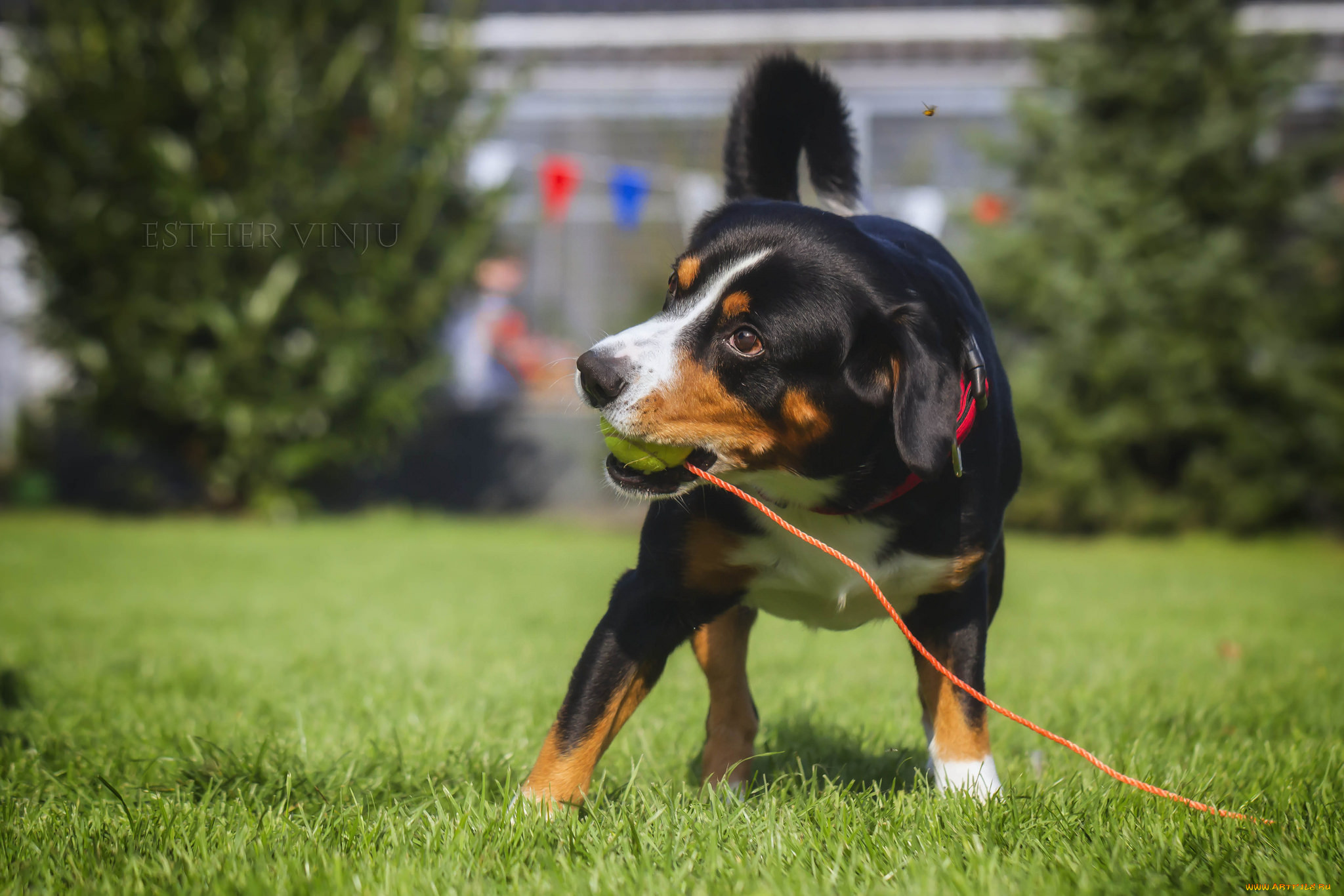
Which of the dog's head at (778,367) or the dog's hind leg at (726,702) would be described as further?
the dog's hind leg at (726,702)

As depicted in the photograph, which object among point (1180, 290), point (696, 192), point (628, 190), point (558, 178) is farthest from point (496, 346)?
point (1180, 290)

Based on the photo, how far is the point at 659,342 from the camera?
209cm

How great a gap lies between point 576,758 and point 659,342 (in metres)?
0.80

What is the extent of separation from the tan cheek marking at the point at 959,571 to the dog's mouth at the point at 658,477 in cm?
52

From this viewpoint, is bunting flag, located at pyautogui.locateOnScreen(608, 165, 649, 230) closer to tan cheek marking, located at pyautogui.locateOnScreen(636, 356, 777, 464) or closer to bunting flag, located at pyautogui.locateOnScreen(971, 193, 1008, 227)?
bunting flag, located at pyautogui.locateOnScreen(971, 193, 1008, 227)

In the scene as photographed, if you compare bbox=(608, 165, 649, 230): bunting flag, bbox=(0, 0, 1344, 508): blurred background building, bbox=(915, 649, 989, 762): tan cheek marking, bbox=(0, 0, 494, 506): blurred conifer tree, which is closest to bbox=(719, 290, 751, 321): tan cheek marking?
bbox=(915, 649, 989, 762): tan cheek marking

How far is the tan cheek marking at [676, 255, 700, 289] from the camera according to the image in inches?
87.6

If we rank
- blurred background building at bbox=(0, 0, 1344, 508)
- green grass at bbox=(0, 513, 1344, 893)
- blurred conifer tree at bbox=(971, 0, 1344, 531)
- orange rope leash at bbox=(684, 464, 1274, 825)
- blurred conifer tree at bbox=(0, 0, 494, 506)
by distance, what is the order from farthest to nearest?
blurred background building at bbox=(0, 0, 1344, 508), blurred conifer tree at bbox=(971, 0, 1344, 531), blurred conifer tree at bbox=(0, 0, 494, 506), orange rope leash at bbox=(684, 464, 1274, 825), green grass at bbox=(0, 513, 1344, 893)

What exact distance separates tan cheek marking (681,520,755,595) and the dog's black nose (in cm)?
30

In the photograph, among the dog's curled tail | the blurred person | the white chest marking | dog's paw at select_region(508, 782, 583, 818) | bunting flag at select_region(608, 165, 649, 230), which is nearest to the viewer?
dog's paw at select_region(508, 782, 583, 818)

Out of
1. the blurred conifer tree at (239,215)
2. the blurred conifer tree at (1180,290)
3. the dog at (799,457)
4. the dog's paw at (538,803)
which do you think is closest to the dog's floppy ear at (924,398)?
the dog at (799,457)

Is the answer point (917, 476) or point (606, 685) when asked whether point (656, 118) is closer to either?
point (917, 476)

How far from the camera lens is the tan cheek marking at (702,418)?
2.02 meters

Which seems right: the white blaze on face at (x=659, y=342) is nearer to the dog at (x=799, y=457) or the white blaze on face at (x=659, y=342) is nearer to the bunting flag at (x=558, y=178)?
the dog at (x=799, y=457)
